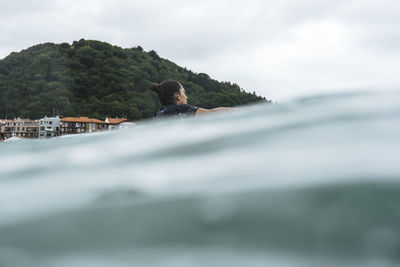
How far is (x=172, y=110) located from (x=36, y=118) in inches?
2419

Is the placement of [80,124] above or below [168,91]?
below

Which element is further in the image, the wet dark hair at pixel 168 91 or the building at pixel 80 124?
the building at pixel 80 124

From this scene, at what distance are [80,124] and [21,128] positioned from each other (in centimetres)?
914

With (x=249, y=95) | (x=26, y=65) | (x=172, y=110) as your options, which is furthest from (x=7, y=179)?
(x=26, y=65)

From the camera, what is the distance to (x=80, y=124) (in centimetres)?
5603

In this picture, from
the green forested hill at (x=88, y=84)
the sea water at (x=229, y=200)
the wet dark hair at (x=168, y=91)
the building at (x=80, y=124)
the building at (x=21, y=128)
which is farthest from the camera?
the green forested hill at (x=88, y=84)

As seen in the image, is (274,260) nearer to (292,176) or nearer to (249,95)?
(292,176)

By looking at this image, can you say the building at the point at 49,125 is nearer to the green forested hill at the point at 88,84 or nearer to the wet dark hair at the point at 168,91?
Answer: the green forested hill at the point at 88,84

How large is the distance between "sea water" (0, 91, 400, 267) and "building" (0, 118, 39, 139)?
2319 inches

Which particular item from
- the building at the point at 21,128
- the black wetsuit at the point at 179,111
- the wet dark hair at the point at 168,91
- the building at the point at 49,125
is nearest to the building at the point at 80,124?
the building at the point at 49,125

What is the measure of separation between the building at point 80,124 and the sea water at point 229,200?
177 ft

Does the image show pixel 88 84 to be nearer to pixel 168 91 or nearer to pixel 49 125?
pixel 49 125

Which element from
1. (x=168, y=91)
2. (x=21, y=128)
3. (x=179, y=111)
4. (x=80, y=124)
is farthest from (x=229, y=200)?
(x=21, y=128)

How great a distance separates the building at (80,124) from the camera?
54750 millimetres
